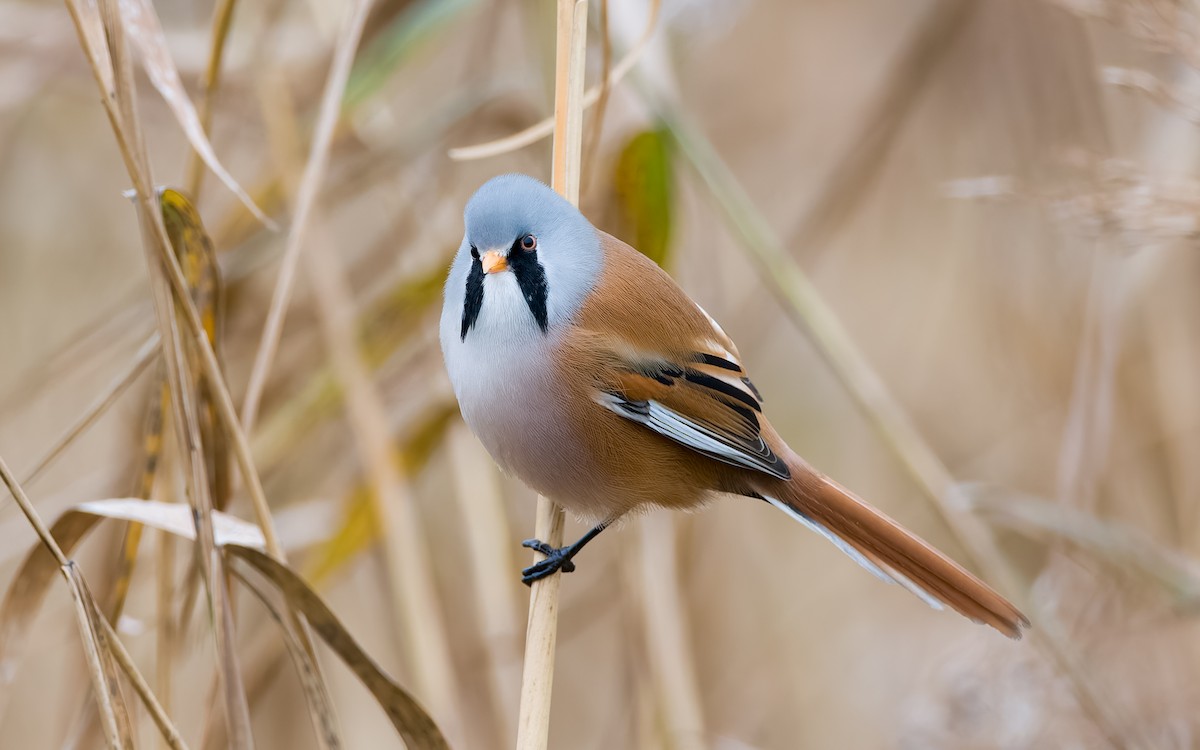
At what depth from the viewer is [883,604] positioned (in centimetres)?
424

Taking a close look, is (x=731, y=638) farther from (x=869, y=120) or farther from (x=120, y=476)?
(x=120, y=476)

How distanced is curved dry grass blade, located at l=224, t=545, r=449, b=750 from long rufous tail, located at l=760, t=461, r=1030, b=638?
1.02 m

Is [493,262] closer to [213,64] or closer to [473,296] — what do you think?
[473,296]

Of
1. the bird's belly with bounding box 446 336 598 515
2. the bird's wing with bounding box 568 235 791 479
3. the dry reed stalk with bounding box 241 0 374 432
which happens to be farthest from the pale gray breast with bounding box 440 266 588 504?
the dry reed stalk with bounding box 241 0 374 432

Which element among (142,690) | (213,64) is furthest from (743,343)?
(142,690)

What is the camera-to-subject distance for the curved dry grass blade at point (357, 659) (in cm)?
148

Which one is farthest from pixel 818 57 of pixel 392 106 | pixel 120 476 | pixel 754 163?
pixel 120 476

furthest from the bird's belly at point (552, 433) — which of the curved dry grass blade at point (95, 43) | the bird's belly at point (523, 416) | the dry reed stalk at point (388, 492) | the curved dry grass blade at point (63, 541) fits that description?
the curved dry grass blade at point (95, 43)

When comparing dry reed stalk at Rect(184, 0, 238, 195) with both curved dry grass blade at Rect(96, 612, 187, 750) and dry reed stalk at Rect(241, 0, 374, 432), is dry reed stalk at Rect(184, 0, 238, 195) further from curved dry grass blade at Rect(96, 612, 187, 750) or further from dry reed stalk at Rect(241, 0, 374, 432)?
curved dry grass blade at Rect(96, 612, 187, 750)

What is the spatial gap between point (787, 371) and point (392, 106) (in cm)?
177

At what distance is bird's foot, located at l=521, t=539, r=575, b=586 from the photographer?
1.97 metres

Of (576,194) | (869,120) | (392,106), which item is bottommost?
(576,194)

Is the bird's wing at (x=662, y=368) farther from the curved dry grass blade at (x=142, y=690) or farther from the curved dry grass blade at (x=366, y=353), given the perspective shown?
the curved dry grass blade at (x=142, y=690)

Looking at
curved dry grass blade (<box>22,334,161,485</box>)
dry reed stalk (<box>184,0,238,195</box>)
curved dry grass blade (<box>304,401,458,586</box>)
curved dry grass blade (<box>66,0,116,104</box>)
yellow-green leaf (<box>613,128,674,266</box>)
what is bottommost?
curved dry grass blade (<box>304,401,458,586</box>)
